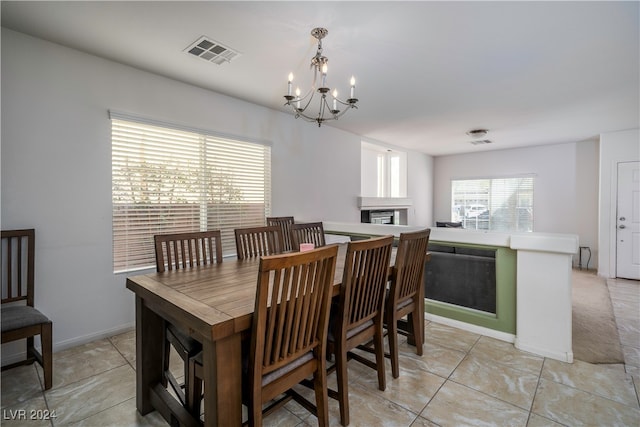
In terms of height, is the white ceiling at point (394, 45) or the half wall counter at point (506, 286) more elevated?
the white ceiling at point (394, 45)

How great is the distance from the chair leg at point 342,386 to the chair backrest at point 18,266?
2313 mm

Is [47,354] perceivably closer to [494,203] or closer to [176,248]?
[176,248]

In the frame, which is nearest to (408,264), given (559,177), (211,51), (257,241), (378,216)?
(257,241)

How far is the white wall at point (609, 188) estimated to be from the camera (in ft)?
16.0

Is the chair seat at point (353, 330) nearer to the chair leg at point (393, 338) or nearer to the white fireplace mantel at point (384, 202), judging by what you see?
the chair leg at point (393, 338)

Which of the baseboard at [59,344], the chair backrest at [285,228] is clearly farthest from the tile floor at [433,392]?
the chair backrest at [285,228]

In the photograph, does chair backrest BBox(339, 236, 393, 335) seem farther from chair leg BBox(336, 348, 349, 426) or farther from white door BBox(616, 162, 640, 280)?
white door BBox(616, 162, 640, 280)

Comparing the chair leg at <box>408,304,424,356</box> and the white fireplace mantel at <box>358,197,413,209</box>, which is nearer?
the chair leg at <box>408,304,424,356</box>

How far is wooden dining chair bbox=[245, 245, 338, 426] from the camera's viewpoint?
47.1 inches

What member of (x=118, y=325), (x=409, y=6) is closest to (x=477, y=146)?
(x=409, y=6)

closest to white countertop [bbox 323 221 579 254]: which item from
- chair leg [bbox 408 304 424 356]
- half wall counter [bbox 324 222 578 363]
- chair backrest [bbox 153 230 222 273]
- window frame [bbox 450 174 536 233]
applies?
half wall counter [bbox 324 222 578 363]

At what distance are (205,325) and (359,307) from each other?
0.89 meters

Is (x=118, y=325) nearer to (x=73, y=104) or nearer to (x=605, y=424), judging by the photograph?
(x=73, y=104)

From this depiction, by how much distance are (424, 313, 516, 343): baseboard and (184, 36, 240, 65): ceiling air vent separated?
3.06 meters
